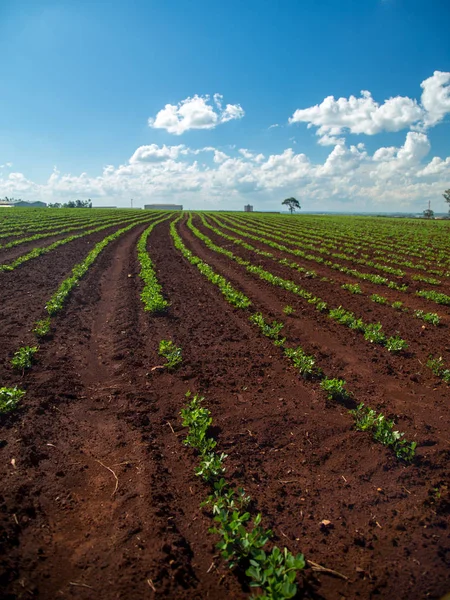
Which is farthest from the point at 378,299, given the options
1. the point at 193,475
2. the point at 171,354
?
the point at 193,475

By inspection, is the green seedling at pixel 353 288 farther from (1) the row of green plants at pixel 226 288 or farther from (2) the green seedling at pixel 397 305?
(1) the row of green plants at pixel 226 288

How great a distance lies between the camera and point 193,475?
13.7ft

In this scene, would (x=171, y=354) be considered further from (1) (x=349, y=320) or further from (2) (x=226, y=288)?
(2) (x=226, y=288)

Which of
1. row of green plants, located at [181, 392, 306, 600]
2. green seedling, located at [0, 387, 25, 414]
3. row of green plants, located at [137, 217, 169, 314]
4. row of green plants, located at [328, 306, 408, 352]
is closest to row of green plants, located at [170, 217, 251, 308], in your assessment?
row of green plants, located at [137, 217, 169, 314]

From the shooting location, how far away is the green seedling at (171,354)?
273 inches

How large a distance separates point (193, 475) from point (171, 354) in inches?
A: 128

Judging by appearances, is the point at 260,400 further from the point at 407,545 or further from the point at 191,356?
the point at 407,545

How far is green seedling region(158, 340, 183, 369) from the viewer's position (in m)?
6.93

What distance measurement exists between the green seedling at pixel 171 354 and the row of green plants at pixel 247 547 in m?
2.74

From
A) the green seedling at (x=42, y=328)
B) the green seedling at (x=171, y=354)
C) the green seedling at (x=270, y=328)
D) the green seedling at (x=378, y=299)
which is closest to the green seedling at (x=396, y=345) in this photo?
the green seedling at (x=270, y=328)

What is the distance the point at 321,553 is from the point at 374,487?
118cm

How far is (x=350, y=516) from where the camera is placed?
3699mm

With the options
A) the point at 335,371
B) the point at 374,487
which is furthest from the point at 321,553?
the point at 335,371

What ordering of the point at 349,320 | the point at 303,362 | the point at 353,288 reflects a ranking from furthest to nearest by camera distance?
1. the point at 353,288
2. the point at 349,320
3. the point at 303,362
